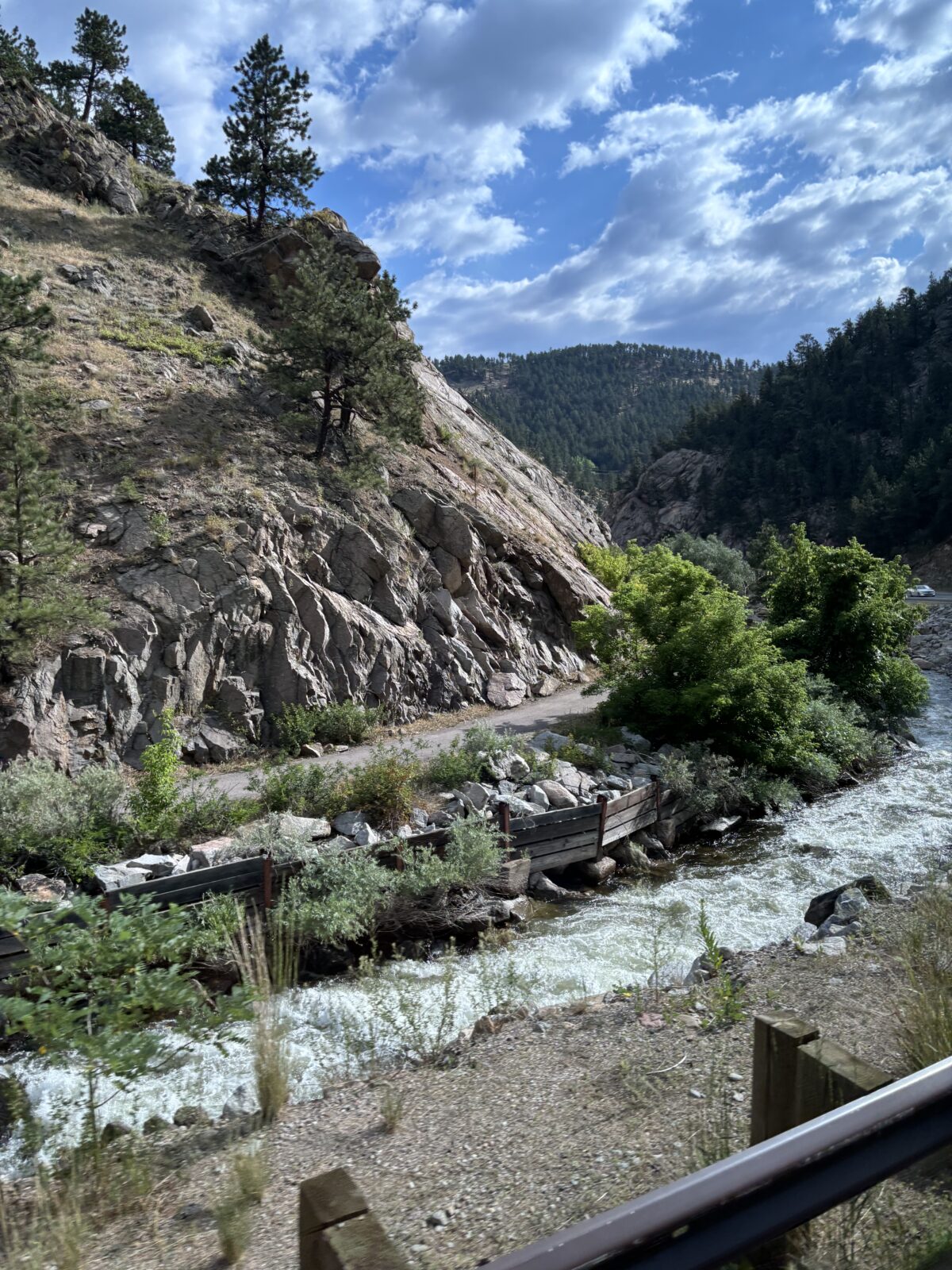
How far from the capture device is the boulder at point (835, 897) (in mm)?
9727

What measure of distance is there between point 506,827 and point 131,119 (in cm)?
4445

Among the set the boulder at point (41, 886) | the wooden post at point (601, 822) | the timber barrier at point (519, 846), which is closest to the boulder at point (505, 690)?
the timber barrier at point (519, 846)

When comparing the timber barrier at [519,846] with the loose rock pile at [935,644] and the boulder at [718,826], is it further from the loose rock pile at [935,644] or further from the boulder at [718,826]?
the loose rock pile at [935,644]

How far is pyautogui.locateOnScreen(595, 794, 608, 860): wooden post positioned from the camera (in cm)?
1262

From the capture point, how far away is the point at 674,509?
100625 mm

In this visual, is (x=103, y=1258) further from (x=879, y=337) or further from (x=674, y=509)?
(x=879, y=337)

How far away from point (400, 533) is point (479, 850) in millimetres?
12853

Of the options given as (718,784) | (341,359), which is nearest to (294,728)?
(718,784)

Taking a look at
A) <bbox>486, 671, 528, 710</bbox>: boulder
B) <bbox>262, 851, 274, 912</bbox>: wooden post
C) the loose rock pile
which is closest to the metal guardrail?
<bbox>262, 851, 274, 912</bbox>: wooden post

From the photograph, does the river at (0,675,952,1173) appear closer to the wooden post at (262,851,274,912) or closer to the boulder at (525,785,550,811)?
the wooden post at (262,851,274,912)

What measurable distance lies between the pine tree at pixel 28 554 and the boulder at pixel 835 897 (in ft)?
42.4

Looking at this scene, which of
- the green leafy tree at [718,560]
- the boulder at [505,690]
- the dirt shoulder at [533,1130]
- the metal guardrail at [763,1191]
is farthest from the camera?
the green leafy tree at [718,560]

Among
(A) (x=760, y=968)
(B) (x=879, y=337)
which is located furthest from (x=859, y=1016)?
(B) (x=879, y=337)

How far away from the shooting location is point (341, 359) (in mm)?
22250
